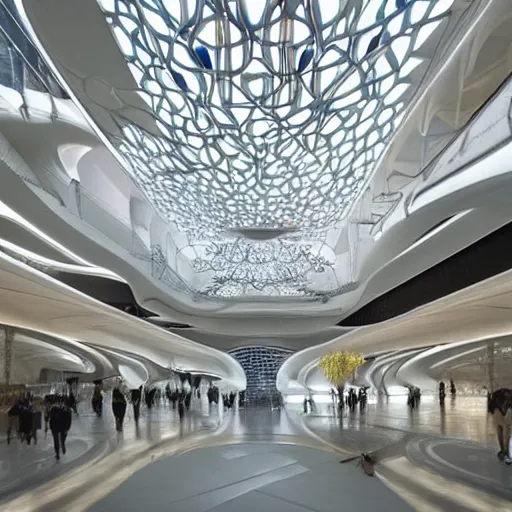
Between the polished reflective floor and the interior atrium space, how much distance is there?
0.02m

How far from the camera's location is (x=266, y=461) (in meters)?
3.89

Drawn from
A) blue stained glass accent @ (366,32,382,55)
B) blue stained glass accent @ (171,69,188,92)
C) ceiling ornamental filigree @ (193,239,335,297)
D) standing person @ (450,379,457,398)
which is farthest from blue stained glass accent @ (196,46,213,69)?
standing person @ (450,379,457,398)

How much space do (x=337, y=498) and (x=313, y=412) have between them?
0.97 metres

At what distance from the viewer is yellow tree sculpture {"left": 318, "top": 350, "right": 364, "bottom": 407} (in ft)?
12.7

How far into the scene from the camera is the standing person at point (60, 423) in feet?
11.1

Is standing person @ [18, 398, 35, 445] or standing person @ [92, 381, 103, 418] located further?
standing person @ [92, 381, 103, 418]

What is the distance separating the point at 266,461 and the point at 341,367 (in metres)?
1.10

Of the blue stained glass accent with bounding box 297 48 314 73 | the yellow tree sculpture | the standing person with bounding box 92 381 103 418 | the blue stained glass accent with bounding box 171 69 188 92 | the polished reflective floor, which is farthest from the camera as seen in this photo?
the yellow tree sculpture

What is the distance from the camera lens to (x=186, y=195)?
12.9ft

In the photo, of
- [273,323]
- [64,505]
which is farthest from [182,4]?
[64,505]

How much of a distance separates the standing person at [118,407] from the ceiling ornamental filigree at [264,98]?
1.73m

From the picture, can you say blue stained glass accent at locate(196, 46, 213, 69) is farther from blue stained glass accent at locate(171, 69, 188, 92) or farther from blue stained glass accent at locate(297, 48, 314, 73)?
blue stained glass accent at locate(297, 48, 314, 73)

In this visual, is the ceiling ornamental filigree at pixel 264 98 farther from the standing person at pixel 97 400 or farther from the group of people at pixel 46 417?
the group of people at pixel 46 417

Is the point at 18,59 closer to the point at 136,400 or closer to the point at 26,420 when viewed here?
the point at 26,420
